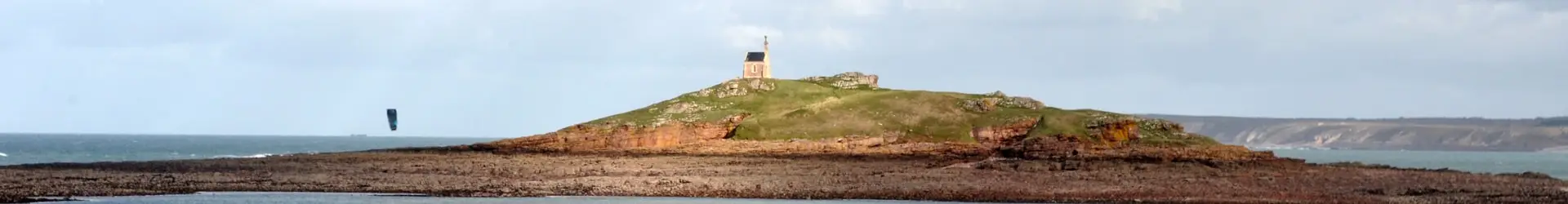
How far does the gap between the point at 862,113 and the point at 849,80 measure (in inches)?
692

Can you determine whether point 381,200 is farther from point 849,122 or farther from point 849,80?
point 849,80

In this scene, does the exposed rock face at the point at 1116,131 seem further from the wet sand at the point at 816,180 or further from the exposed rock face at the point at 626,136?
the exposed rock face at the point at 626,136

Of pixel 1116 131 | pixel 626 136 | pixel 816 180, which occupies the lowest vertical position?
pixel 816 180

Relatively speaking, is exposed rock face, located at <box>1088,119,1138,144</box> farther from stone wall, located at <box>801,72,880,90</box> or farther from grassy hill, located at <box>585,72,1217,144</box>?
stone wall, located at <box>801,72,880,90</box>

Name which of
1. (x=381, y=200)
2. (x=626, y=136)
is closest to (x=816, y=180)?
(x=381, y=200)

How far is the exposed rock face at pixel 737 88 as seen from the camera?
125 metres

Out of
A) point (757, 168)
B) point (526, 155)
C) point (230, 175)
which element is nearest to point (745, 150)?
point (526, 155)

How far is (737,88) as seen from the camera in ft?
411

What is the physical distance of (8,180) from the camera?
6531cm

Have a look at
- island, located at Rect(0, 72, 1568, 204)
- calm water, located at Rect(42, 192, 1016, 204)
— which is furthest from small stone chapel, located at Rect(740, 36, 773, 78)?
calm water, located at Rect(42, 192, 1016, 204)

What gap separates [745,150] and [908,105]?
15004mm

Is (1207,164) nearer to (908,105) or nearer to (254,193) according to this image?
(908,105)

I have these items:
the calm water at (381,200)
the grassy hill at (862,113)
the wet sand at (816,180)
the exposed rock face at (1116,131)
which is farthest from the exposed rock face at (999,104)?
the calm water at (381,200)

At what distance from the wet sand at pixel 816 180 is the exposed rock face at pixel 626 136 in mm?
17147
